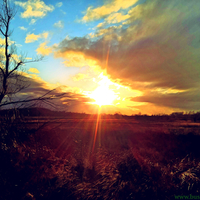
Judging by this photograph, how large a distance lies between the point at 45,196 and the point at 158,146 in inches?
339

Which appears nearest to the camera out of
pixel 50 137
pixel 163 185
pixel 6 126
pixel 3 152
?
pixel 163 185

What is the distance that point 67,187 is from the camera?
5.07m

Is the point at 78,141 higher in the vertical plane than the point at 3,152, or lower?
lower

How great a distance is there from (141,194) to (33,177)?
378cm

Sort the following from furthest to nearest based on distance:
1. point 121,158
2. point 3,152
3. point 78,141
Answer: point 78,141 → point 121,158 → point 3,152

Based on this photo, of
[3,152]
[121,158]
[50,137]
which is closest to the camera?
[3,152]

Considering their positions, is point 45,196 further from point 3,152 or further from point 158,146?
point 158,146

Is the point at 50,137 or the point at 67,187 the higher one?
the point at 50,137

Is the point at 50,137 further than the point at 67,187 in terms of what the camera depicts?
Yes

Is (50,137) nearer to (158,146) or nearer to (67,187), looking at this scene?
(67,187)

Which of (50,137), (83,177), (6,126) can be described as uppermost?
(6,126)

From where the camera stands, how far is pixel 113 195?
15.1 feet

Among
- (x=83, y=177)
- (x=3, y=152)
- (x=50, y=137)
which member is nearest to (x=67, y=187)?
(x=83, y=177)

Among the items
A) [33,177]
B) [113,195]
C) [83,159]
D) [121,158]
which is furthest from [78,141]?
[113,195]
